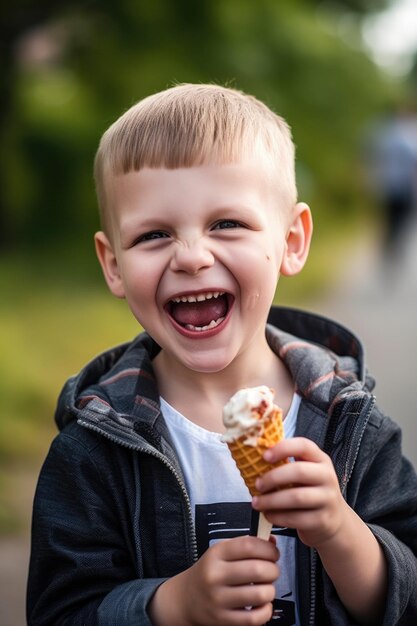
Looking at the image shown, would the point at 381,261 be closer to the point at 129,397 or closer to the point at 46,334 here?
the point at 46,334

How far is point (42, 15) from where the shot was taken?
34.6 feet

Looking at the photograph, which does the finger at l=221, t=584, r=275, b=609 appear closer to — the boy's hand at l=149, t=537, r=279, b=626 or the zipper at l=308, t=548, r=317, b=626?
the boy's hand at l=149, t=537, r=279, b=626

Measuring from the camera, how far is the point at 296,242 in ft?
7.27

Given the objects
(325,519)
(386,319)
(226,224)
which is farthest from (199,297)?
(386,319)

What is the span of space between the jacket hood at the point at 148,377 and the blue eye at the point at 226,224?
0.41 m

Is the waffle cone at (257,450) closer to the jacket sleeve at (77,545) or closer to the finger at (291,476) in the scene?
the finger at (291,476)

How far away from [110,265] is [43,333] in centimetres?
520

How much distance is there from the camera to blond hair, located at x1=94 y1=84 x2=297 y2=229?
6.38 ft

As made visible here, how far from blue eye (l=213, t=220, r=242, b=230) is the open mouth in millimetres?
140

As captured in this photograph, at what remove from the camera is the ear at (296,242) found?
2.19m

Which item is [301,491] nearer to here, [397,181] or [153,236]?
[153,236]

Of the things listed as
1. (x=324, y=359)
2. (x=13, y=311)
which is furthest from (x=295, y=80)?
(x=324, y=359)

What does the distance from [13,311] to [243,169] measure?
20.8ft

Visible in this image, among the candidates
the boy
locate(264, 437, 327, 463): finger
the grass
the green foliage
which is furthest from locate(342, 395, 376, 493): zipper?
the green foliage
